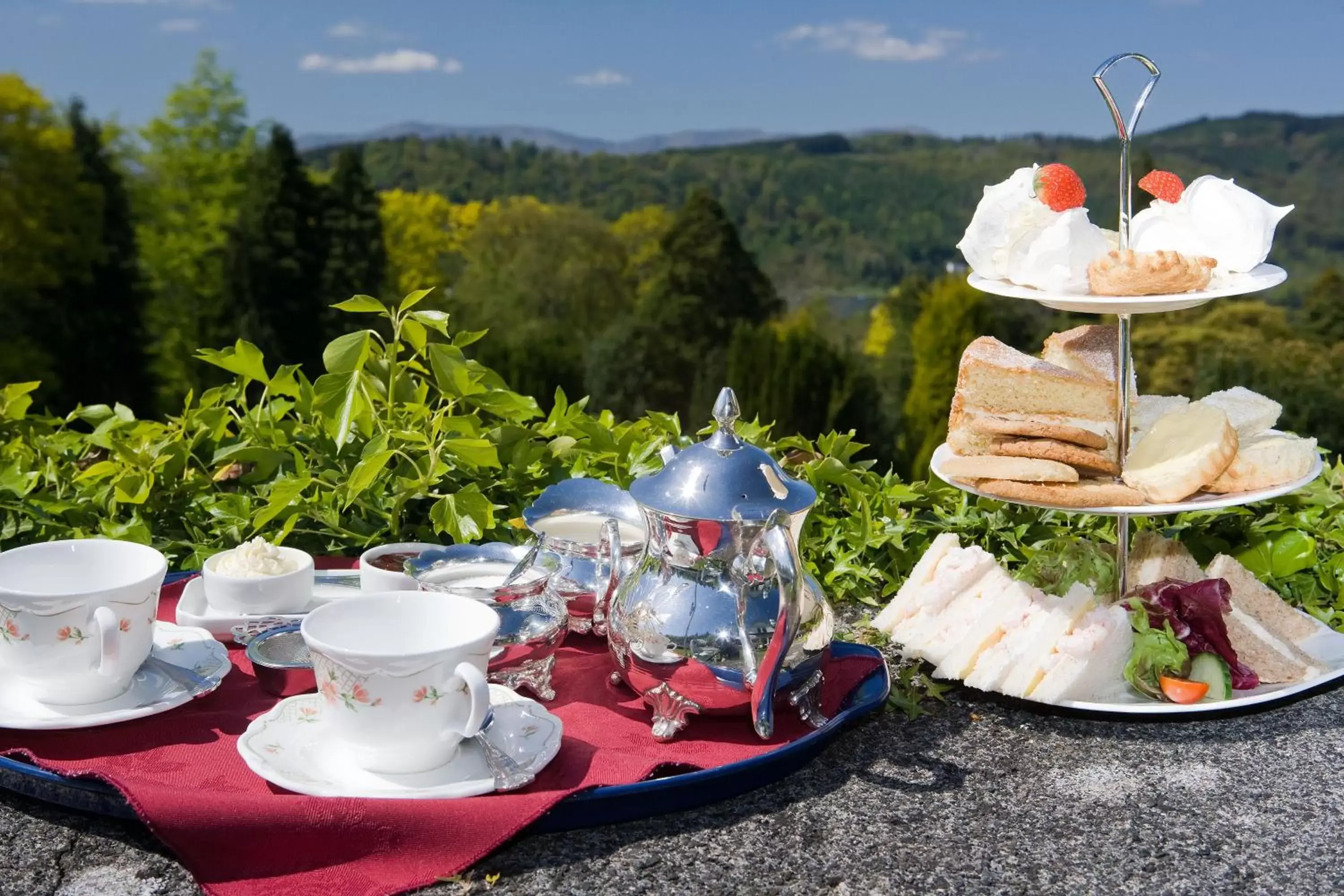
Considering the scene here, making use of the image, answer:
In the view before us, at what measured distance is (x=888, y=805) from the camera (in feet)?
7.07

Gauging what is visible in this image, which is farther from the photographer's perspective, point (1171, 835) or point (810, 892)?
point (1171, 835)

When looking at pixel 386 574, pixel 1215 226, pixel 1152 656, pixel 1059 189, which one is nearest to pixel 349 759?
pixel 386 574

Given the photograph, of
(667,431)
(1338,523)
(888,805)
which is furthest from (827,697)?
(1338,523)

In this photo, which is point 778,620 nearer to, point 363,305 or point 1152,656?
point 1152,656

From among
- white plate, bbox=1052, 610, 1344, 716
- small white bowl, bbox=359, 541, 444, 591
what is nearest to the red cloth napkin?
small white bowl, bbox=359, 541, 444, 591

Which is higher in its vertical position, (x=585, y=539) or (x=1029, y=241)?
(x=1029, y=241)

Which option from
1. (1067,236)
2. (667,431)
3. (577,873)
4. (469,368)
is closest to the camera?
(577,873)

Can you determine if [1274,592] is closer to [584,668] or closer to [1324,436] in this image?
[584,668]

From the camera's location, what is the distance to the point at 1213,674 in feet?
8.32

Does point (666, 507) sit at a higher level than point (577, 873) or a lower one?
higher

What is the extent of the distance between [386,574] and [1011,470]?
4.13 feet

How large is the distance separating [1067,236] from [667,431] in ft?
4.73

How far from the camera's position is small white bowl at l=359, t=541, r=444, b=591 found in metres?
2.46

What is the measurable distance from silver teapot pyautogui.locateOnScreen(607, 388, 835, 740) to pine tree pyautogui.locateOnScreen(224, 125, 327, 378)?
24.5 metres
